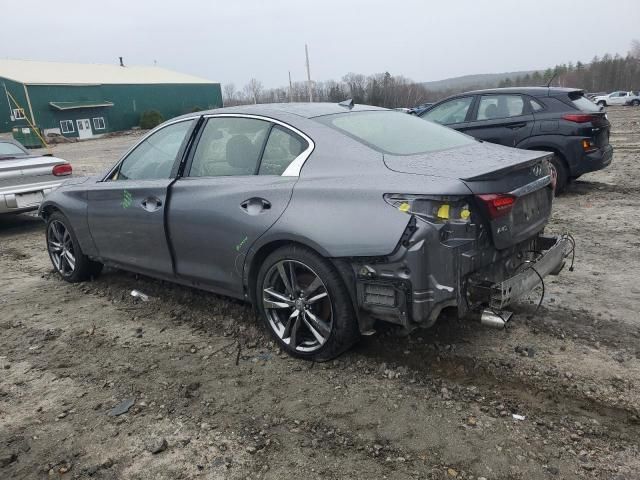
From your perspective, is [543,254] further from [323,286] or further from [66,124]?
[66,124]

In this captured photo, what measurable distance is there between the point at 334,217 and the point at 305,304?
642mm

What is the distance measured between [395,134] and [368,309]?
4.39 feet

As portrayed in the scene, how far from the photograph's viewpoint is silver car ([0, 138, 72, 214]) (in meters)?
7.48

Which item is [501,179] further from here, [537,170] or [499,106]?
[499,106]

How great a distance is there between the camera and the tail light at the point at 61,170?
8.09 m

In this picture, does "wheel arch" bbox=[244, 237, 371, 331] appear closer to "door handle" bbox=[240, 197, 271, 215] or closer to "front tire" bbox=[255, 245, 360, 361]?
"front tire" bbox=[255, 245, 360, 361]

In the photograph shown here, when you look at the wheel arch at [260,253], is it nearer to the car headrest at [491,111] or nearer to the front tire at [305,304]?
the front tire at [305,304]

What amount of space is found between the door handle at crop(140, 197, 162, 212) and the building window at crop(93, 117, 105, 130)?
4862 cm

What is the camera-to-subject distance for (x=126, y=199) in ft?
14.4

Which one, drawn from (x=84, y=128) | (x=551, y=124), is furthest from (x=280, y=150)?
(x=84, y=128)

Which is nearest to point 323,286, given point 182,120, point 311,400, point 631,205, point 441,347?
point 311,400

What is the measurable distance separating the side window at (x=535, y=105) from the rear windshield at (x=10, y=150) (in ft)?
26.7

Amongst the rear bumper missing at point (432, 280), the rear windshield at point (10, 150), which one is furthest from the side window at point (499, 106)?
the rear windshield at point (10, 150)

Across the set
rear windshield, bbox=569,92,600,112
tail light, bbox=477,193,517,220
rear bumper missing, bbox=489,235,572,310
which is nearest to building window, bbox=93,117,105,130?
rear windshield, bbox=569,92,600,112
